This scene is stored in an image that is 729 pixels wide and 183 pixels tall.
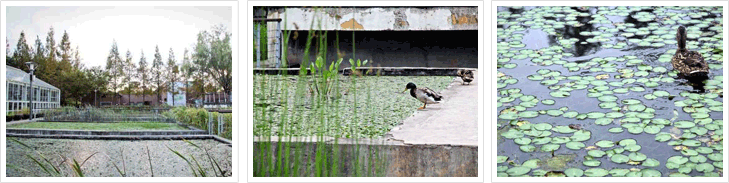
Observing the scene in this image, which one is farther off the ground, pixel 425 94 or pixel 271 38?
pixel 271 38

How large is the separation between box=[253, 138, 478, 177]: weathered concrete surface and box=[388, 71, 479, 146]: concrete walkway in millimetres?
41

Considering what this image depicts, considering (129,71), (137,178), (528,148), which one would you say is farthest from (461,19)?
(137,178)

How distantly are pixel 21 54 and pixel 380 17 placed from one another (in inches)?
66.9

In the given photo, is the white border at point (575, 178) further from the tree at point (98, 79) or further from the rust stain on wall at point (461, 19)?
the tree at point (98, 79)

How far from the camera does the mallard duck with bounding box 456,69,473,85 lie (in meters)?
2.70

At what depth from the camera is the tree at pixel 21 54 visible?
8.38ft

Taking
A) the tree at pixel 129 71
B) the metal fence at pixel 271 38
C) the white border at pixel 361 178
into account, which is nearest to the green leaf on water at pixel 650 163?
the white border at pixel 361 178

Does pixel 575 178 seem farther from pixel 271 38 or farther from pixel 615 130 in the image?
pixel 271 38

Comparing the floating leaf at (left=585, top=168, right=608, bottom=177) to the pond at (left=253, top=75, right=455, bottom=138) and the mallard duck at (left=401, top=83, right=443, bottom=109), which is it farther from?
the pond at (left=253, top=75, right=455, bottom=138)

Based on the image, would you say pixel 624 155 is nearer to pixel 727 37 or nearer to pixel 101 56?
pixel 727 37

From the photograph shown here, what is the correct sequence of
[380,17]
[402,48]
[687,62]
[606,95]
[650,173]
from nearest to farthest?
[650,173] < [380,17] < [402,48] < [606,95] < [687,62]

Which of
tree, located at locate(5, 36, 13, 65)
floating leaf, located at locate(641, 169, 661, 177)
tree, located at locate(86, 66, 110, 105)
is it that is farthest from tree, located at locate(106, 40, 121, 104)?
floating leaf, located at locate(641, 169, 661, 177)

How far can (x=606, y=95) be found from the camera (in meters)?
2.98
